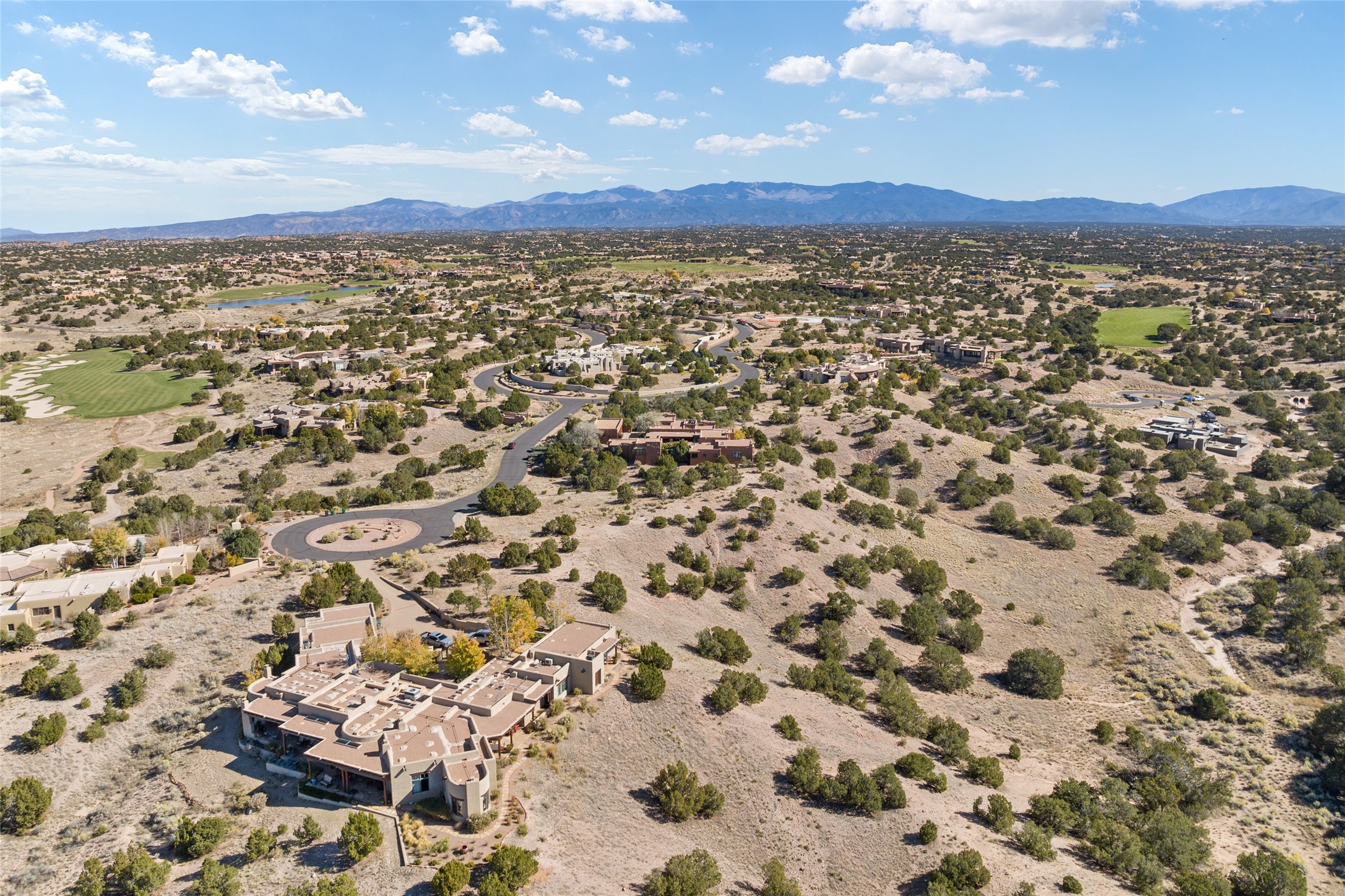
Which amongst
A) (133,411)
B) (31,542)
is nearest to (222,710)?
(31,542)

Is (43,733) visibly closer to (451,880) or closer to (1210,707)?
(451,880)

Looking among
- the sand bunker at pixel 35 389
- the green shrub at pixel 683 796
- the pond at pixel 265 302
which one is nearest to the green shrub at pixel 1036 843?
the green shrub at pixel 683 796

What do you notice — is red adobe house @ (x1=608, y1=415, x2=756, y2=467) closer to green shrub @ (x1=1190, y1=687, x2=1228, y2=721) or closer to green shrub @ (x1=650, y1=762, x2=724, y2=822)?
green shrub @ (x1=1190, y1=687, x2=1228, y2=721)

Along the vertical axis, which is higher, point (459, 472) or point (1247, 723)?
point (459, 472)

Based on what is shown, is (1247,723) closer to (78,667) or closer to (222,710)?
(222,710)

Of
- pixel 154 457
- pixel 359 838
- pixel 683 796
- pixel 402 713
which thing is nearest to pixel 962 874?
pixel 683 796

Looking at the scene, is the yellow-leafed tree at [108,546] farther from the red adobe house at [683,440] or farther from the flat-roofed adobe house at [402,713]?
→ the red adobe house at [683,440]
